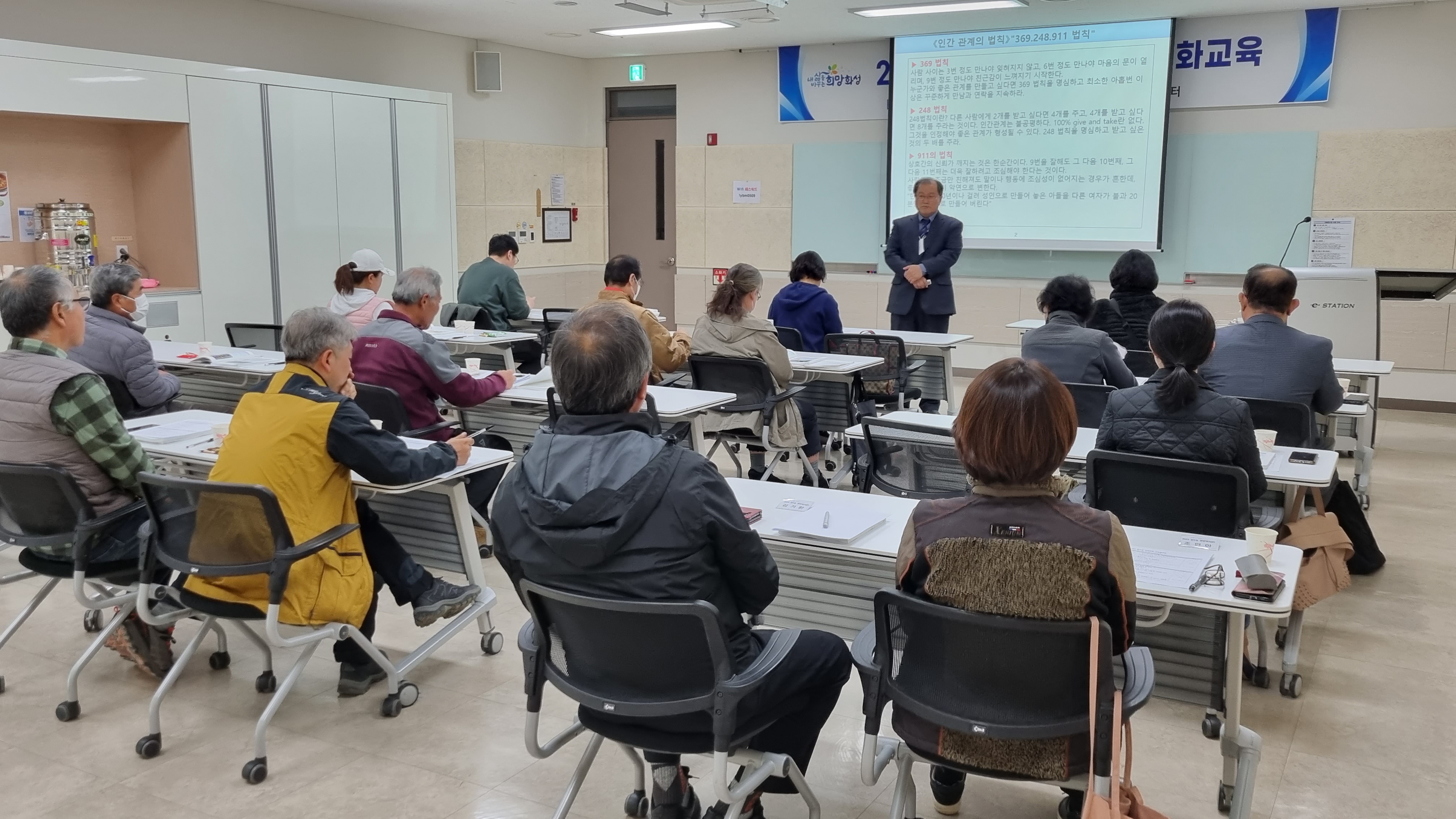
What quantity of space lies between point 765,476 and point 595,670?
11.7 feet

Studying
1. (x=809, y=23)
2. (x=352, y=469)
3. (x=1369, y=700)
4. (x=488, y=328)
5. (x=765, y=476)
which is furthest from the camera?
(x=809, y=23)

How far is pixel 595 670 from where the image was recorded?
86.6 inches

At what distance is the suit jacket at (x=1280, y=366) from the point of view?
4.07 m

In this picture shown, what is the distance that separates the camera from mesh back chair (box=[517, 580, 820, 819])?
81.7 inches

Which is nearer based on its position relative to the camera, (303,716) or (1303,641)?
(303,716)

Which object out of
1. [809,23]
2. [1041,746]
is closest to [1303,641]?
[1041,746]

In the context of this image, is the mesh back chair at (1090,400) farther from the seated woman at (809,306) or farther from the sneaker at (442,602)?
the sneaker at (442,602)

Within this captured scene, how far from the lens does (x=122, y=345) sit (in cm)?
466

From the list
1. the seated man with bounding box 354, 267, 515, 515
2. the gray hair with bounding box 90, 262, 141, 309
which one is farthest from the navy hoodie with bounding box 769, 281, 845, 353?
the gray hair with bounding box 90, 262, 141, 309

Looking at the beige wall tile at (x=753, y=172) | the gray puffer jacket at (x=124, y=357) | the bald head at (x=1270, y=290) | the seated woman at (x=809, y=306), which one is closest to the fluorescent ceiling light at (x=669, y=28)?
the beige wall tile at (x=753, y=172)

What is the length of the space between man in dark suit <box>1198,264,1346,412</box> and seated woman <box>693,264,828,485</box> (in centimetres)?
197

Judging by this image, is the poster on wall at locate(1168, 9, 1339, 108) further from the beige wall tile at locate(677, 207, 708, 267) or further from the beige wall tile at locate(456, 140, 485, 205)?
the beige wall tile at locate(456, 140, 485, 205)

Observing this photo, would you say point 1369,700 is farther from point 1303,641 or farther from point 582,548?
point 582,548

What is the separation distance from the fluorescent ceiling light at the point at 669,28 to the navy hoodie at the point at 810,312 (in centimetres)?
345
